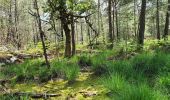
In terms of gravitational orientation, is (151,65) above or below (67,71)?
above


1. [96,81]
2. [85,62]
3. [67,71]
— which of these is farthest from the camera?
[85,62]

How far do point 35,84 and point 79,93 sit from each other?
210cm

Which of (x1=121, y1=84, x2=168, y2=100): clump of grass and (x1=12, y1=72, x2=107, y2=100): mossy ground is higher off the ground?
(x1=121, y1=84, x2=168, y2=100): clump of grass

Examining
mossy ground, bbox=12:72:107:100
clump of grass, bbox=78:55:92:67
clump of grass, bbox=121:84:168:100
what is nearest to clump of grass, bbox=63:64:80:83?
mossy ground, bbox=12:72:107:100

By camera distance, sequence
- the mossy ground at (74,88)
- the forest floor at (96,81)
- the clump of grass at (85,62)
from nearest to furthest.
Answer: the forest floor at (96,81) → the mossy ground at (74,88) → the clump of grass at (85,62)

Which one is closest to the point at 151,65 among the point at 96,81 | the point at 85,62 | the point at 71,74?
the point at 96,81

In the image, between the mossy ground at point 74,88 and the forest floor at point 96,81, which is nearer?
the forest floor at point 96,81

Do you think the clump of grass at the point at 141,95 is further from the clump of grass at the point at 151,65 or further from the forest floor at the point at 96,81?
the clump of grass at the point at 151,65

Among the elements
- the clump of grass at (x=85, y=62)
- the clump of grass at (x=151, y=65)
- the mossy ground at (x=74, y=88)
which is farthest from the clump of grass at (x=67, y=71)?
the clump of grass at (x=85, y=62)

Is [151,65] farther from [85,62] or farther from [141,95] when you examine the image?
[85,62]

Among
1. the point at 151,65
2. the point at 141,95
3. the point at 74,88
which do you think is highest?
the point at 151,65

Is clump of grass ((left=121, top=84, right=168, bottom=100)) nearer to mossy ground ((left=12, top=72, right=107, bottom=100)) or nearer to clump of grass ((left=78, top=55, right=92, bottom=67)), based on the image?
mossy ground ((left=12, top=72, right=107, bottom=100))

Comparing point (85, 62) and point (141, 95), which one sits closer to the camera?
point (141, 95)

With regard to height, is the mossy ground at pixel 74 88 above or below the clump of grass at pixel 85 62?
below
